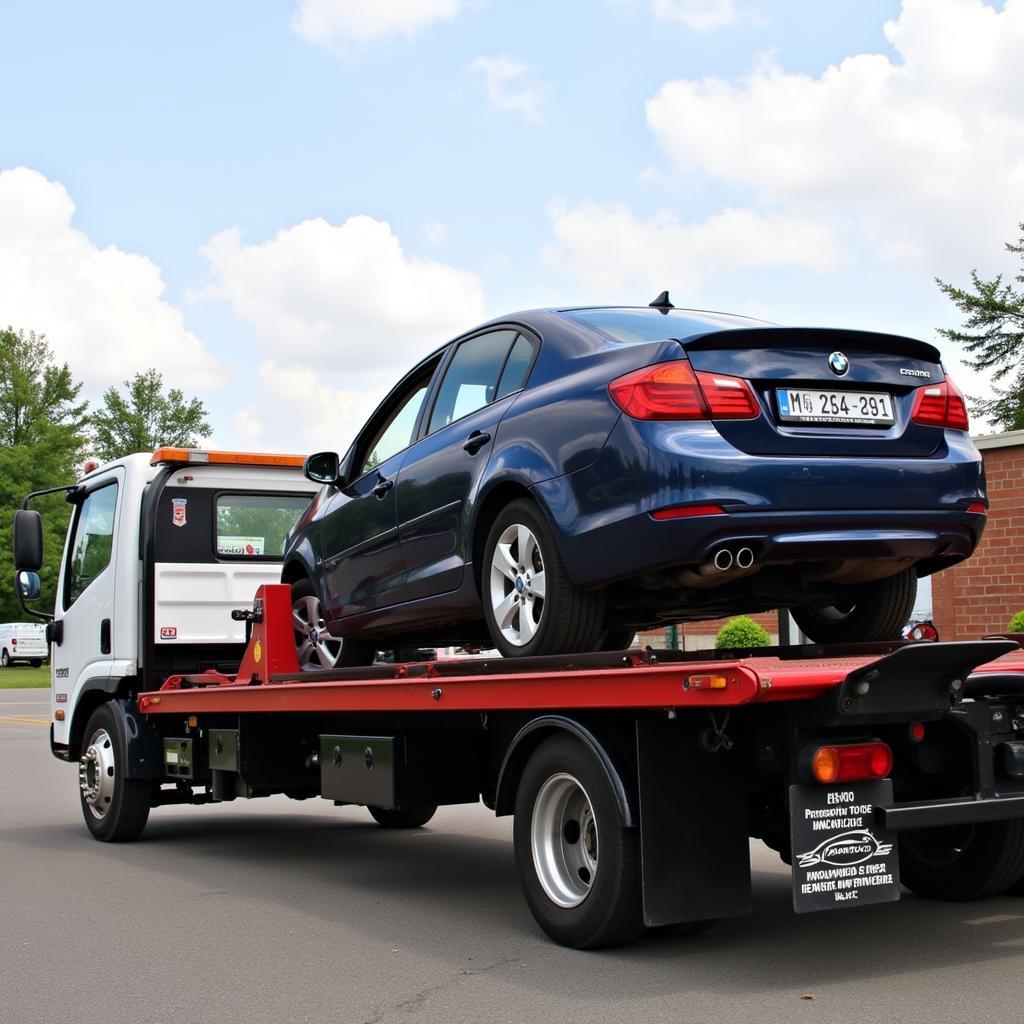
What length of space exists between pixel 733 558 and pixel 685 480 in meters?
0.32

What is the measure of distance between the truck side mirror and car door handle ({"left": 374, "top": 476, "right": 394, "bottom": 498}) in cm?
296

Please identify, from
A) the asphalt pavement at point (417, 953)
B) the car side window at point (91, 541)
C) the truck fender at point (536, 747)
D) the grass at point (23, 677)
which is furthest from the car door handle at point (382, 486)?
the grass at point (23, 677)

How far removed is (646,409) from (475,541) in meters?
1.22

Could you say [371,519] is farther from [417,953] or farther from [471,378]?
[417,953]

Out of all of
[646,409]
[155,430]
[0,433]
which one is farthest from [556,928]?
[155,430]

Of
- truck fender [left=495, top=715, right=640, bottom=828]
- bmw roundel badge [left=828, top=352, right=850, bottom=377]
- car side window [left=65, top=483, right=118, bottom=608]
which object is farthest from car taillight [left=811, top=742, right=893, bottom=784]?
car side window [left=65, top=483, right=118, bottom=608]

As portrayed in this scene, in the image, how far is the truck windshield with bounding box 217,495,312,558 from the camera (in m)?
9.77

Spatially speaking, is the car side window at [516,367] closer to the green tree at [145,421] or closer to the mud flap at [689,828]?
the mud flap at [689,828]

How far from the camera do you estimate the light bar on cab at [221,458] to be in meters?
9.47

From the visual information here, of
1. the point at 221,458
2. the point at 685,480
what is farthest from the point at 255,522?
the point at 685,480

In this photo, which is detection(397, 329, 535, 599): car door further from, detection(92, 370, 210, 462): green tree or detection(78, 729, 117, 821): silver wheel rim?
detection(92, 370, 210, 462): green tree

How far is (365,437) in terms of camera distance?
25.3ft

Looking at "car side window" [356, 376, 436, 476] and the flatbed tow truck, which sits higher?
"car side window" [356, 376, 436, 476]

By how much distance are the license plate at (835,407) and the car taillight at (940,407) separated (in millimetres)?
125
